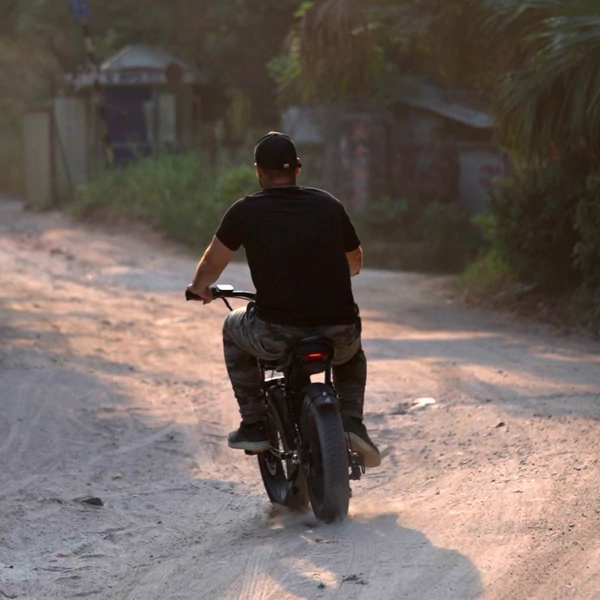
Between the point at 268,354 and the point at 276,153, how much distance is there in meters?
0.84

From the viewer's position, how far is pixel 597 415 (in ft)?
21.7

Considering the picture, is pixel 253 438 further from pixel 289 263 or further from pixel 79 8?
pixel 79 8

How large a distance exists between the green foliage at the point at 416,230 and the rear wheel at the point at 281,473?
48.3ft

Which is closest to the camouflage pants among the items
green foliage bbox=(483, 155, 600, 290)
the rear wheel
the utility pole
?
the rear wheel

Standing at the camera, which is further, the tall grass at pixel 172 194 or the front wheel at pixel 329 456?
the tall grass at pixel 172 194

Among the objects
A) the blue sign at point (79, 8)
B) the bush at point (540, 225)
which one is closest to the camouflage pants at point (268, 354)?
the bush at point (540, 225)

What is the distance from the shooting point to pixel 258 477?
596cm

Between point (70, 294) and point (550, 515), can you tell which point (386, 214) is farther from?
point (550, 515)

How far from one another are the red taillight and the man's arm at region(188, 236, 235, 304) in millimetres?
548

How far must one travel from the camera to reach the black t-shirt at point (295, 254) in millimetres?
4648

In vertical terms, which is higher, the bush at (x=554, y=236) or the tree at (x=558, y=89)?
the tree at (x=558, y=89)

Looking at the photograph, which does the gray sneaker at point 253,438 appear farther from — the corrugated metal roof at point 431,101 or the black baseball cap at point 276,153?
the corrugated metal roof at point 431,101

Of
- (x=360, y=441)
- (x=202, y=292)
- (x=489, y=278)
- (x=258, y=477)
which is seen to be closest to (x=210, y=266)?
(x=202, y=292)

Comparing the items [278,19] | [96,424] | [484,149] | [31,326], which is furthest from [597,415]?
[278,19]
